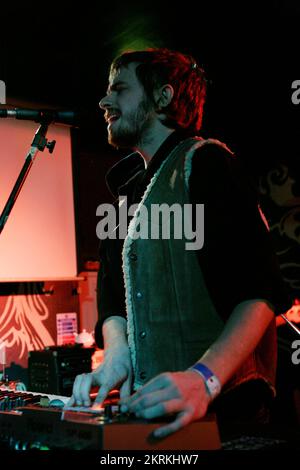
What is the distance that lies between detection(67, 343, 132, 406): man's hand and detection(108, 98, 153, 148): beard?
620mm

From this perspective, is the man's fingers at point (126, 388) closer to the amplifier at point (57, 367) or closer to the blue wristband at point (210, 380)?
the blue wristband at point (210, 380)

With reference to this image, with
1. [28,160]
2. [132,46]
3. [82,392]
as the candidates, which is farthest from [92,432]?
[132,46]

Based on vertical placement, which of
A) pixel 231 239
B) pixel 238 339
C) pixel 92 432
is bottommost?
pixel 92 432

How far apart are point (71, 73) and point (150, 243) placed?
2369 mm

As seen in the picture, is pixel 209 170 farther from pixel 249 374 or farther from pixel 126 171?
pixel 126 171

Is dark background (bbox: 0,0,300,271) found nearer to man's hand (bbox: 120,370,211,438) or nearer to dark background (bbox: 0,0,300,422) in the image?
dark background (bbox: 0,0,300,422)

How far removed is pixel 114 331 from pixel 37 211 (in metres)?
2.33

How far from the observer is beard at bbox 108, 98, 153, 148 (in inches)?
60.3

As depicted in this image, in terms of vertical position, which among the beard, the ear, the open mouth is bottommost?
the beard

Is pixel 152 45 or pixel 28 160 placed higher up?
pixel 152 45

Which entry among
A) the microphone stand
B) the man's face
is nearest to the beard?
the man's face

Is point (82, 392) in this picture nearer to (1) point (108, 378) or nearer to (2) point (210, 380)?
(1) point (108, 378)

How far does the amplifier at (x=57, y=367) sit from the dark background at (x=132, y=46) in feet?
2.54

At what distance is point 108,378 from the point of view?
4.11 ft
